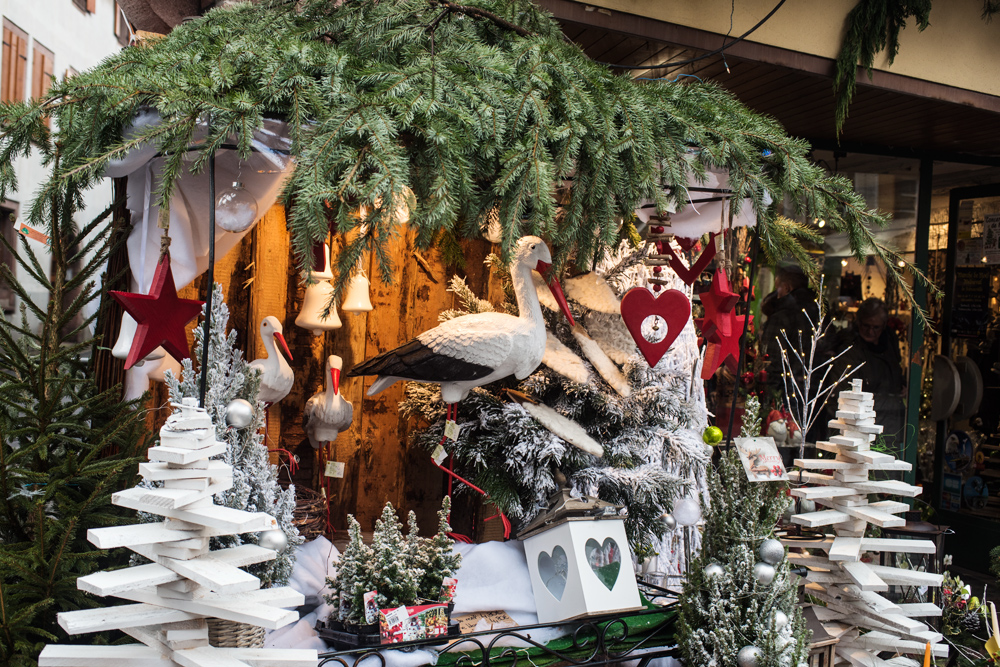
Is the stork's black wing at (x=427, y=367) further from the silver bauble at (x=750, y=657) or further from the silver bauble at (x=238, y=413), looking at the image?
the silver bauble at (x=750, y=657)

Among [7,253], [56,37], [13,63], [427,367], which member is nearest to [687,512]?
[427,367]

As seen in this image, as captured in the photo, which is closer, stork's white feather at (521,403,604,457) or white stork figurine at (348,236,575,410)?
white stork figurine at (348,236,575,410)

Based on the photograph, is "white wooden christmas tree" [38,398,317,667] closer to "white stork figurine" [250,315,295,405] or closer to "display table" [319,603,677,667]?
"display table" [319,603,677,667]

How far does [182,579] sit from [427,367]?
1132mm

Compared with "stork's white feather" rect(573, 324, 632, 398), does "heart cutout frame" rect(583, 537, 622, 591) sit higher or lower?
lower

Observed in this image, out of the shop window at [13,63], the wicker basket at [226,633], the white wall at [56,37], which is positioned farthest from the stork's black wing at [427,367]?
Answer: the shop window at [13,63]

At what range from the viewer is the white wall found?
5195mm

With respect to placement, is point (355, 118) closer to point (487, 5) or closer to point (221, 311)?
point (221, 311)

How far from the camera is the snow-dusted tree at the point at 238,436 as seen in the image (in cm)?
205

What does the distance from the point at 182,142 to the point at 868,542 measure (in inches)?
99.8

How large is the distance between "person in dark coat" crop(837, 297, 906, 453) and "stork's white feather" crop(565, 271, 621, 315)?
2696 mm

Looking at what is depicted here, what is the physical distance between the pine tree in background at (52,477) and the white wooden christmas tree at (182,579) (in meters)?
0.33

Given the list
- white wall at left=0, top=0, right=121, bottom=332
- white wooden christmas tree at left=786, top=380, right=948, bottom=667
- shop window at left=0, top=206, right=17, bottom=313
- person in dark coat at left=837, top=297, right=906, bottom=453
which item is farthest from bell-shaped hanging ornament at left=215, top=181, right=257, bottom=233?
person in dark coat at left=837, top=297, right=906, bottom=453

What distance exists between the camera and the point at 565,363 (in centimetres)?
294
